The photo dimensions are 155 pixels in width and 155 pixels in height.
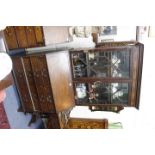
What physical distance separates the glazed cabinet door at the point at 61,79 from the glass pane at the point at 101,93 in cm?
14

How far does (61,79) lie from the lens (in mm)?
1289

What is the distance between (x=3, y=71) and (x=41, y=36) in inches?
28.0

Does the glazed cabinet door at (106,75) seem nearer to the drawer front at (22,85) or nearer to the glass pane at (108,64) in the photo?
the glass pane at (108,64)

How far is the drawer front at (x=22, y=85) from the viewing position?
123 centimetres

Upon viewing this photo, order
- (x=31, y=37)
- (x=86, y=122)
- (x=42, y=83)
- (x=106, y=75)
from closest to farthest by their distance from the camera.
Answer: (x=31, y=37)
(x=42, y=83)
(x=106, y=75)
(x=86, y=122)

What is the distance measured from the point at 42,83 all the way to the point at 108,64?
0.49 metres

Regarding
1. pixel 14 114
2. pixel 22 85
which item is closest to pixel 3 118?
pixel 14 114

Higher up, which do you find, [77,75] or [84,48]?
[84,48]

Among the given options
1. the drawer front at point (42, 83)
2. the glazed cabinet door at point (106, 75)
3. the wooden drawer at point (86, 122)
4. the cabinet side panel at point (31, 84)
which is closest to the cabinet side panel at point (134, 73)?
the glazed cabinet door at point (106, 75)

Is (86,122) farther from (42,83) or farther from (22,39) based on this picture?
(22,39)
